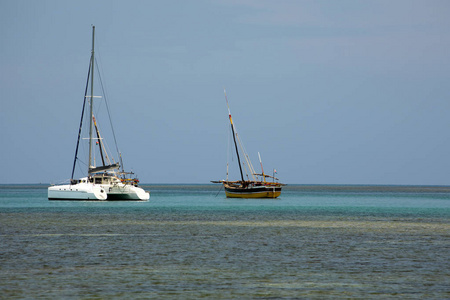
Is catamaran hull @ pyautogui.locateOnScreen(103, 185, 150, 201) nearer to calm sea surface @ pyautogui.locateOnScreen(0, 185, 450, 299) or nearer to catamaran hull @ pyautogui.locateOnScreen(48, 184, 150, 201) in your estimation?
catamaran hull @ pyautogui.locateOnScreen(48, 184, 150, 201)

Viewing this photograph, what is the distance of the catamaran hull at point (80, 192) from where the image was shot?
11175 cm

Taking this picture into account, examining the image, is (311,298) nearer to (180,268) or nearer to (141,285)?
(141,285)

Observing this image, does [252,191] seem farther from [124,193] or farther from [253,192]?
[124,193]

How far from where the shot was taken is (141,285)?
1043 inches

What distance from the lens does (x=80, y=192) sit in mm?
113062

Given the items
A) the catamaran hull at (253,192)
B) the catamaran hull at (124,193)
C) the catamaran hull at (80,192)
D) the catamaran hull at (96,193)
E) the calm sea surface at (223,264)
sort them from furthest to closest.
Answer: the catamaran hull at (253,192), the catamaran hull at (124,193), the catamaran hull at (96,193), the catamaran hull at (80,192), the calm sea surface at (223,264)

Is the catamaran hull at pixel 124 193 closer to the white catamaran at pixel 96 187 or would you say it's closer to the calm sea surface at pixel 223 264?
the white catamaran at pixel 96 187

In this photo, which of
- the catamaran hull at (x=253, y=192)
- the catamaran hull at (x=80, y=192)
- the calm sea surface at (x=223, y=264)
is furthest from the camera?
the catamaran hull at (x=253, y=192)

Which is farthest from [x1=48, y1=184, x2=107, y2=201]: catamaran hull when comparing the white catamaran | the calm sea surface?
the calm sea surface

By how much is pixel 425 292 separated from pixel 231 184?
12934 cm

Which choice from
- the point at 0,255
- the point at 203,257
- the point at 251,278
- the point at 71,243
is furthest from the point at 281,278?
the point at 71,243

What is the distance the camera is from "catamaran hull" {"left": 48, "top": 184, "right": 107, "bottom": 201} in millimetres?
111750

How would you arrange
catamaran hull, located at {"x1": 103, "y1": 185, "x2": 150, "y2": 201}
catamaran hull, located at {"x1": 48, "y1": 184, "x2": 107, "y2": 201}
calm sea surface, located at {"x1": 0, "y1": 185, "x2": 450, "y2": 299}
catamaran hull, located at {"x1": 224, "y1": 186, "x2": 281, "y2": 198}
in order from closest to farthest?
calm sea surface, located at {"x1": 0, "y1": 185, "x2": 450, "y2": 299} < catamaran hull, located at {"x1": 48, "y1": 184, "x2": 107, "y2": 201} < catamaran hull, located at {"x1": 103, "y1": 185, "x2": 150, "y2": 201} < catamaran hull, located at {"x1": 224, "y1": 186, "x2": 281, "y2": 198}

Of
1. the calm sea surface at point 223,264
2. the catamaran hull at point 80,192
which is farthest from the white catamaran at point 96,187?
the calm sea surface at point 223,264
